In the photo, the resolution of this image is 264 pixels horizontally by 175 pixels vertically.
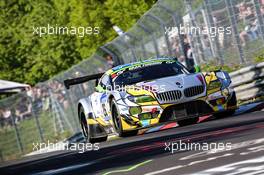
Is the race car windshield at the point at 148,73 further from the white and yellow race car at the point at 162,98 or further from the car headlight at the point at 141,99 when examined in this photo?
the car headlight at the point at 141,99

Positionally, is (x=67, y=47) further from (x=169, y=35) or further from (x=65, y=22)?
(x=169, y=35)

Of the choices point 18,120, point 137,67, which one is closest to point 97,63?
point 18,120

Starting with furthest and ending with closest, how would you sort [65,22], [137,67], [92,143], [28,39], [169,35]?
[28,39] < [65,22] < [169,35] < [92,143] < [137,67]

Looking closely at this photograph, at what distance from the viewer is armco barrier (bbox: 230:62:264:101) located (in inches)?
696

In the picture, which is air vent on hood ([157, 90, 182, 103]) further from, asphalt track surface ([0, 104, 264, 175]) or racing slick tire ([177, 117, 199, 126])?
racing slick tire ([177, 117, 199, 126])

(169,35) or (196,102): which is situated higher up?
(169,35)

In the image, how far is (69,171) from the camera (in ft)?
36.5

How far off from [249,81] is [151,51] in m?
5.19

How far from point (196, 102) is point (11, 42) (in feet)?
116

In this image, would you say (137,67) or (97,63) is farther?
(97,63)
